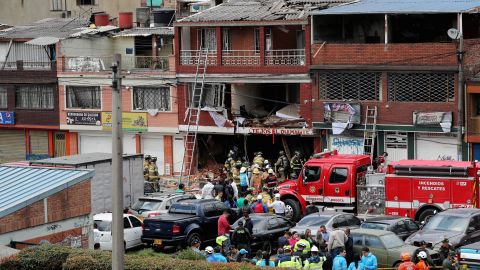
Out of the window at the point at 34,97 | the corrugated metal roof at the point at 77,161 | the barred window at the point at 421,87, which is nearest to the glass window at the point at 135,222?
the corrugated metal roof at the point at 77,161

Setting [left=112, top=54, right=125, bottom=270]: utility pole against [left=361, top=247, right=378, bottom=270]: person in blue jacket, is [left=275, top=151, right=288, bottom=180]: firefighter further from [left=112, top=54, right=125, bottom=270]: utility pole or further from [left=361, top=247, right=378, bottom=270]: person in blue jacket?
[left=112, top=54, right=125, bottom=270]: utility pole

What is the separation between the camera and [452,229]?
31.4 m

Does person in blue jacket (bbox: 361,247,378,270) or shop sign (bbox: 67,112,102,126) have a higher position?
shop sign (bbox: 67,112,102,126)

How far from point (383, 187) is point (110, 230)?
915 cm

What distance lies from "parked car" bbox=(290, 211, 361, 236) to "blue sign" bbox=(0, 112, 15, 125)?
25.3 meters

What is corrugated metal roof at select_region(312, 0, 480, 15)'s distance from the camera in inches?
1670

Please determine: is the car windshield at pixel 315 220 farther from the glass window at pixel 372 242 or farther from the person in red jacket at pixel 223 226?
the glass window at pixel 372 242

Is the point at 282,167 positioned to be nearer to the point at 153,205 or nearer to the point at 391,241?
the point at 153,205

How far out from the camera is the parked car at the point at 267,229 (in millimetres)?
32781

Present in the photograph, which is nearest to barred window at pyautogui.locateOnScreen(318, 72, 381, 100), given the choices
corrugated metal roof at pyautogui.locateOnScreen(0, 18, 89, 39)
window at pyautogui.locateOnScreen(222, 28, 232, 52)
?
window at pyautogui.locateOnScreen(222, 28, 232, 52)

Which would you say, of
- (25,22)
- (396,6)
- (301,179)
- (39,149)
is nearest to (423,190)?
(301,179)

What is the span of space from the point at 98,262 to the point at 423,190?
565 inches

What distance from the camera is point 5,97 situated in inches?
2169

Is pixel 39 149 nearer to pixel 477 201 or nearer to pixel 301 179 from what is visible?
pixel 301 179
